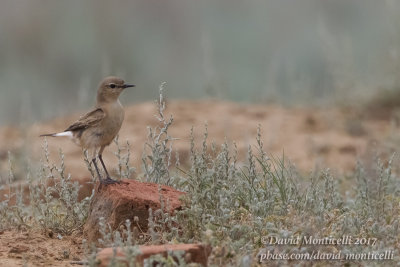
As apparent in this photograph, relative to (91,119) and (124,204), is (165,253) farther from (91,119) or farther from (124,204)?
(91,119)

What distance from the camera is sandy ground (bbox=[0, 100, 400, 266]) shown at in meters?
10.2

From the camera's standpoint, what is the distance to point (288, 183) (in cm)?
637

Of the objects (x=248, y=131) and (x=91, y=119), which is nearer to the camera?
(x=91, y=119)

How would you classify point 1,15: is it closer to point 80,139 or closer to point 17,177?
point 17,177

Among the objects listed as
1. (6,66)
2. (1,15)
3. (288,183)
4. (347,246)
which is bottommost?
(347,246)

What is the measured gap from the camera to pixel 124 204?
596 cm

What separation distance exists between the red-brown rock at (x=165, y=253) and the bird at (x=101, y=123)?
143 cm

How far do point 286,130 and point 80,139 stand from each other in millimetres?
5090

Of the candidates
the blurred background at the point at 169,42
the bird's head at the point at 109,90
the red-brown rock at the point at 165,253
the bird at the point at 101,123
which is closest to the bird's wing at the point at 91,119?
the bird at the point at 101,123

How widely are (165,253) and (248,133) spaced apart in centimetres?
623

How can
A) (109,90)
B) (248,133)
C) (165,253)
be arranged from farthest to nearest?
(248,133)
(109,90)
(165,253)

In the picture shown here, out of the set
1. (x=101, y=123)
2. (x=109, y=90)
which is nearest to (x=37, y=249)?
(x=101, y=123)

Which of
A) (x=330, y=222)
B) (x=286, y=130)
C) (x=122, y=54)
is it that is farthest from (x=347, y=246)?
(x=122, y=54)

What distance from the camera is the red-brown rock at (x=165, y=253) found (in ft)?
16.5
